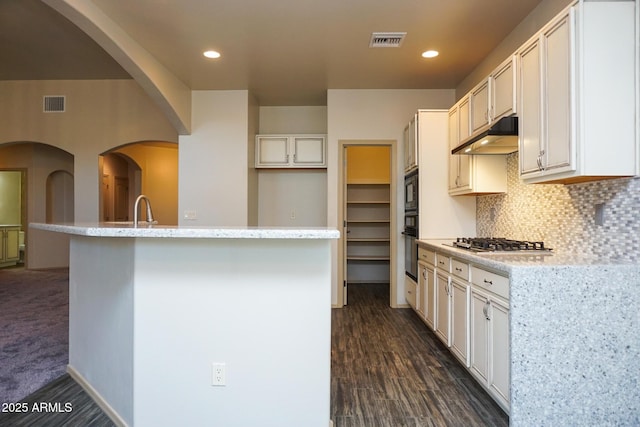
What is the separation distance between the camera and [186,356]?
1.92 meters

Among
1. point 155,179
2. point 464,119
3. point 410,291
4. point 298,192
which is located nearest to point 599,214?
point 464,119

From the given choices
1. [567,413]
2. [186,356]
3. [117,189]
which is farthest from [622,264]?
[117,189]

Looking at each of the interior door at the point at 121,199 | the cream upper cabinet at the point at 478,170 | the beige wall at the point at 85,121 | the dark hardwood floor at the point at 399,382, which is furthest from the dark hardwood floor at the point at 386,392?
the interior door at the point at 121,199

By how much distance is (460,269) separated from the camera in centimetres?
269

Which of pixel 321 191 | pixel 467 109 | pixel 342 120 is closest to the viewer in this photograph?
pixel 467 109

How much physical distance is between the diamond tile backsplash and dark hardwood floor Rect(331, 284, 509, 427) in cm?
117

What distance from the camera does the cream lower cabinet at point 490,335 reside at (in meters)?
2.01

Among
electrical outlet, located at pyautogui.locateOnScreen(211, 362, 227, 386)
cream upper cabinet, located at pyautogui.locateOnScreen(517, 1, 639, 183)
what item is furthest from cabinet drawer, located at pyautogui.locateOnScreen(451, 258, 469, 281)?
electrical outlet, located at pyautogui.locateOnScreen(211, 362, 227, 386)

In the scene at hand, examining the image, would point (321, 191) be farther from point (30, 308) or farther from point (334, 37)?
point (30, 308)

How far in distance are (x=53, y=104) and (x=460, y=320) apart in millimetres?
6224

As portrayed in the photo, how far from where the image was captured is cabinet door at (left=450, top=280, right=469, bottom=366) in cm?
257

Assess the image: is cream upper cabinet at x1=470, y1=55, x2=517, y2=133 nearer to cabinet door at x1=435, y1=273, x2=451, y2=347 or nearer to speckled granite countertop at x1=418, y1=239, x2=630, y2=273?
speckled granite countertop at x1=418, y1=239, x2=630, y2=273

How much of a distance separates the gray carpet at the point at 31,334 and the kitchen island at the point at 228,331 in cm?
126

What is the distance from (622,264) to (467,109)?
1.90 metres
